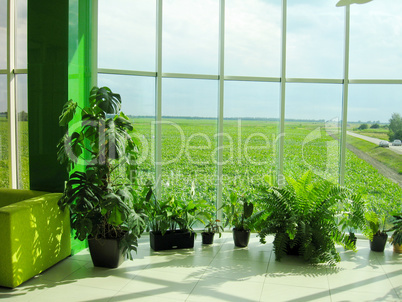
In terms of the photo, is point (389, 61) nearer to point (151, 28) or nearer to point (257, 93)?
point (257, 93)

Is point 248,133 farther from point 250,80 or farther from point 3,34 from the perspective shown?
point 3,34

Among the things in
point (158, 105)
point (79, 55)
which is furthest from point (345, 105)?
point (79, 55)

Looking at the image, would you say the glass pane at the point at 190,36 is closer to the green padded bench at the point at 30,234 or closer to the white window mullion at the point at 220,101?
the white window mullion at the point at 220,101

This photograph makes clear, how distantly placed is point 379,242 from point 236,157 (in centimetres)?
225

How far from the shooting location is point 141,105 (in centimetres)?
551

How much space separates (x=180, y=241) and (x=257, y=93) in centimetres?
243

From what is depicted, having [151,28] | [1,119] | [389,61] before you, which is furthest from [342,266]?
[1,119]

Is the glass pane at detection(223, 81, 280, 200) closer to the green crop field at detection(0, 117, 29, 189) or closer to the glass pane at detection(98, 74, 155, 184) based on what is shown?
the glass pane at detection(98, 74, 155, 184)

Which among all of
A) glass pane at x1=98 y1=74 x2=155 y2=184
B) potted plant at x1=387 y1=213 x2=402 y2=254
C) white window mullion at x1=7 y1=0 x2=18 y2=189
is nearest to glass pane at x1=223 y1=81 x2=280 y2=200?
glass pane at x1=98 y1=74 x2=155 y2=184

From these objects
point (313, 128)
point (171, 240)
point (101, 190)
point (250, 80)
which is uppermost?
point (250, 80)

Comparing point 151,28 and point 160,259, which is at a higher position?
point 151,28

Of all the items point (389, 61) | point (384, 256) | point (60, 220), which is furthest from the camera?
point (389, 61)

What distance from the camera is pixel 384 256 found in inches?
194

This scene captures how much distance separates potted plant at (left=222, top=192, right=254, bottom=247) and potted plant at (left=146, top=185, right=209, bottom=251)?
353 millimetres
